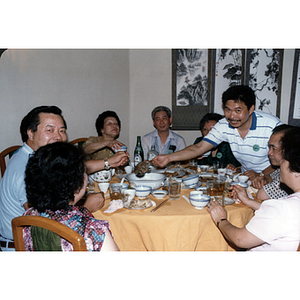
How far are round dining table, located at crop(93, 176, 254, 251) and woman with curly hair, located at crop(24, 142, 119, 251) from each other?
15.3 inches

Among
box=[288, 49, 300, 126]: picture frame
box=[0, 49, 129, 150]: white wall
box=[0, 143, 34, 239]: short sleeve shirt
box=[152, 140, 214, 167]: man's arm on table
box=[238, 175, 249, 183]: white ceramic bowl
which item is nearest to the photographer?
box=[0, 143, 34, 239]: short sleeve shirt

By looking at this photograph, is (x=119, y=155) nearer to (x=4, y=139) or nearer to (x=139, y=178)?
(x=139, y=178)

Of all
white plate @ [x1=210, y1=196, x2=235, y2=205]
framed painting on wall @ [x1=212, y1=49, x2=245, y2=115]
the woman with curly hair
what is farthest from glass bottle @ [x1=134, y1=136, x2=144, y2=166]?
framed painting on wall @ [x1=212, y1=49, x2=245, y2=115]

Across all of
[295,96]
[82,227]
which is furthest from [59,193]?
[295,96]

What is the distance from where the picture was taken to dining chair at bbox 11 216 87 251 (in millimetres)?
948

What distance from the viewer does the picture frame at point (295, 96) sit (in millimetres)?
4363

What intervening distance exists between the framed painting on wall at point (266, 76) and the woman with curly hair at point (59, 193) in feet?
13.6

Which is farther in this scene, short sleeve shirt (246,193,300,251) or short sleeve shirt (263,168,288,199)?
short sleeve shirt (263,168,288,199)

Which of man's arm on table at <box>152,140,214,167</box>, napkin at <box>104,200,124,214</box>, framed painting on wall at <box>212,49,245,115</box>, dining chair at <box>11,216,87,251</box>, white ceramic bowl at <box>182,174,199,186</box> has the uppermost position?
framed painting on wall at <box>212,49,245,115</box>

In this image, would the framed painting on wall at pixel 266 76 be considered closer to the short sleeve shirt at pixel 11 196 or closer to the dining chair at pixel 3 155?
the dining chair at pixel 3 155

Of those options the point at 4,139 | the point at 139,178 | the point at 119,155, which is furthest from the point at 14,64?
the point at 139,178

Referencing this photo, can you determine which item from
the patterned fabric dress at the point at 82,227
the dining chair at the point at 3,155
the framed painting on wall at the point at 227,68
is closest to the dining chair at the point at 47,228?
the patterned fabric dress at the point at 82,227

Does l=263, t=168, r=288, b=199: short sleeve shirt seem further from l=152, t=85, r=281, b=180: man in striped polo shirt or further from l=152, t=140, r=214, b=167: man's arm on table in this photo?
l=152, t=140, r=214, b=167: man's arm on table

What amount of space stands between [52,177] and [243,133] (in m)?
1.91
